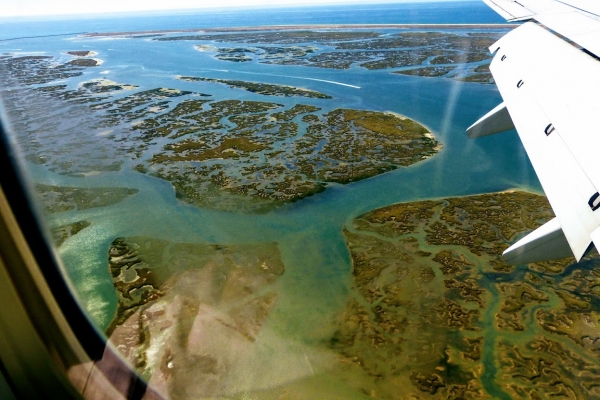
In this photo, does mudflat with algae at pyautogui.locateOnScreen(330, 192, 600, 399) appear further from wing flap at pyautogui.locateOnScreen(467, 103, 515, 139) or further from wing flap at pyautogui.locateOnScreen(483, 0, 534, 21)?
wing flap at pyautogui.locateOnScreen(483, 0, 534, 21)

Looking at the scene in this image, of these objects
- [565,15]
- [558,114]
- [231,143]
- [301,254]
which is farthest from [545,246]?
[231,143]

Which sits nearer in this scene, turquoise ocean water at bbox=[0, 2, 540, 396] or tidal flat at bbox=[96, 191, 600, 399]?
tidal flat at bbox=[96, 191, 600, 399]

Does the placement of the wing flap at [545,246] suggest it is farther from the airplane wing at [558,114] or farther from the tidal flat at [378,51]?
the tidal flat at [378,51]

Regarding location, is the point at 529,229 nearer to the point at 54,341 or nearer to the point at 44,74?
the point at 54,341

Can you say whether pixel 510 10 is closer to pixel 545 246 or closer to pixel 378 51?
pixel 545 246

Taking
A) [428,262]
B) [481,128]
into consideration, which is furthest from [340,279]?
[481,128]

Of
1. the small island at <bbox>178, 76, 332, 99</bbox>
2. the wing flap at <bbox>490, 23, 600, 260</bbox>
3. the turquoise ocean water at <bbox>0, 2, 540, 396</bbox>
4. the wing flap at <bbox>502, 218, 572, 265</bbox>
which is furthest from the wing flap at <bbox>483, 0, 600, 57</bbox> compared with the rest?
the small island at <bbox>178, 76, 332, 99</bbox>
